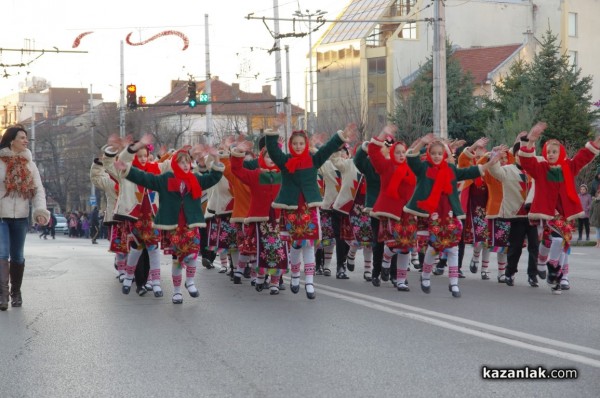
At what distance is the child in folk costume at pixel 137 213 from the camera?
12.7 meters

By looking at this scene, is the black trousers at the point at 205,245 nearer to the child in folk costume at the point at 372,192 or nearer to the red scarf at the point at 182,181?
the child in folk costume at the point at 372,192

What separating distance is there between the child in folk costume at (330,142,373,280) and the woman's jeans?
15.7ft

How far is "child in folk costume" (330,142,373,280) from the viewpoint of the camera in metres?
14.7

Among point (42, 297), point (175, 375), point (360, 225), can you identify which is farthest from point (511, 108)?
point (175, 375)

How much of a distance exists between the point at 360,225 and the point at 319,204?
8.36 ft

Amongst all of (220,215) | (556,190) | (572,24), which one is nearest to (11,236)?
(220,215)

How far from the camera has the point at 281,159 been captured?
12328mm

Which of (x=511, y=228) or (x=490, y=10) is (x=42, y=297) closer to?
(x=511, y=228)

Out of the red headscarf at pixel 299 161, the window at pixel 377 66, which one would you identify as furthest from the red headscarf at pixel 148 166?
the window at pixel 377 66

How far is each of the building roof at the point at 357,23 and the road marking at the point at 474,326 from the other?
5426 centimetres

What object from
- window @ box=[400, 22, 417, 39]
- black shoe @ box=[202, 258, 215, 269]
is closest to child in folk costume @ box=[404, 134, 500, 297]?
black shoe @ box=[202, 258, 215, 269]

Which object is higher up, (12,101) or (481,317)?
(12,101)

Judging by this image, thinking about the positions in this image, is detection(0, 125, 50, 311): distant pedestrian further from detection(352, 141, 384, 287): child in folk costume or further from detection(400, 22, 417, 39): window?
detection(400, 22, 417, 39): window

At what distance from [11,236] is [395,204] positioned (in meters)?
4.42
